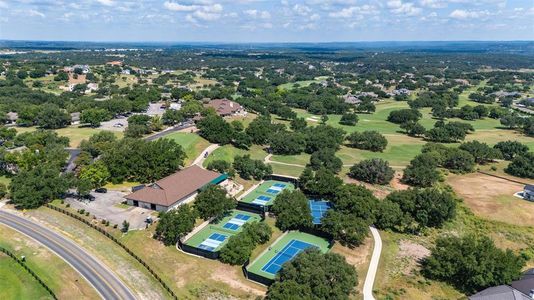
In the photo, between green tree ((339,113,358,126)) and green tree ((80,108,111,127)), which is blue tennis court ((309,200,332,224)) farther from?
green tree ((80,108,111,127))

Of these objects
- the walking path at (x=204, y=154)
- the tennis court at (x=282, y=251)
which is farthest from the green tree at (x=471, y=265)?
the walking path at (x=204, y=154)

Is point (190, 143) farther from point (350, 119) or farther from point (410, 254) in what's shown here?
point (350, 119)

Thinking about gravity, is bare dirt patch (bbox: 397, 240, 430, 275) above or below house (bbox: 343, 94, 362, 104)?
below

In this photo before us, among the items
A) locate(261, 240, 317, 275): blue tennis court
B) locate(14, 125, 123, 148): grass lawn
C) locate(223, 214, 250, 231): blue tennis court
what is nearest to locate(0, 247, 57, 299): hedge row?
locate(261, 240, 317, 275): blue tennis court

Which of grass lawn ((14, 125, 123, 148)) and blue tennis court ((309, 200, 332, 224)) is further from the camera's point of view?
grass lawn ((14, 125, 123, 148))

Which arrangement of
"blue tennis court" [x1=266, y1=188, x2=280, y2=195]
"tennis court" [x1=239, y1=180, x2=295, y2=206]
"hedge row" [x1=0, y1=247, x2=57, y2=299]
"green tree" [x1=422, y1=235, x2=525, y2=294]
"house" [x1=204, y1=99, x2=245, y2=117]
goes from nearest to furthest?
"hedge row" [x1=0, y1=247, x2=57, y2=299]
"green tree" [x1=422, y1=235, x2=525, y2=294]
"tennis court" [x1=239, y1=180, x2=295, y2=206]
"blue tennis court" [x1=266, y1=188, x2=280, y2=195]
"house" [x1=204, y1=99, x2=245, y2=117]

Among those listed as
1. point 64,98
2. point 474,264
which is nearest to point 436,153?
point 474,264
